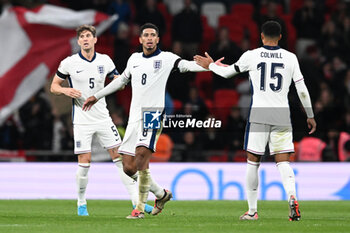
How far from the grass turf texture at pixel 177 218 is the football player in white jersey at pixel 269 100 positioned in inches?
22.6

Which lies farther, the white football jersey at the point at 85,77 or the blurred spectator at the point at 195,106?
the blurred spectator at the point at 195,106

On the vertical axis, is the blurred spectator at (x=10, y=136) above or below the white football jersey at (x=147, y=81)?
below

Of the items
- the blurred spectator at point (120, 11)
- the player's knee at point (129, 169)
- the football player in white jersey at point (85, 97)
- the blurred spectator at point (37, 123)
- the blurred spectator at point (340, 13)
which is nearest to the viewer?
the player's knee at point (129, 169)

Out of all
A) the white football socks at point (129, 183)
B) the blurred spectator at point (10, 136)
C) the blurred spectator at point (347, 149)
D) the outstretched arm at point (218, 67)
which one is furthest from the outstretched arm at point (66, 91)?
the blurred spectator at point (347, 149)

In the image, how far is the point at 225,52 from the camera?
18.9 m

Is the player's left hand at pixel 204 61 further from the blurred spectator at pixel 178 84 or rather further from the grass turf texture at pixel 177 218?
the blurred spectator at pixel 178 84

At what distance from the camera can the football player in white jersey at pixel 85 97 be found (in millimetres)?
11766

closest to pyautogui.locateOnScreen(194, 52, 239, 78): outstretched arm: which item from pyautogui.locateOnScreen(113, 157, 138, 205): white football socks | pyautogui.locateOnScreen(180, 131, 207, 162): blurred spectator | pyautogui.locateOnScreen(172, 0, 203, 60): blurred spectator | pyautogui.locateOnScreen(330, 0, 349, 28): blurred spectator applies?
pyautogui.locateOnScreen(113, 157, 138, 205): white football socks

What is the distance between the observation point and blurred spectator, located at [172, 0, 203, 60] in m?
19.8

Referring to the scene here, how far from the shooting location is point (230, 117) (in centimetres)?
1711

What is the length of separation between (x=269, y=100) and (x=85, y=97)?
2.69m

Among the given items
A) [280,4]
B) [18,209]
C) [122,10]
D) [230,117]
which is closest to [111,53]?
[122,10]

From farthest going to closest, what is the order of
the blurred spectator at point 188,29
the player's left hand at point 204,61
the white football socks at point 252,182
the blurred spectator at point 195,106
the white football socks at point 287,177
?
the blurred spectator at point 188,29 → the blurred spectator at point 195,106 → the player's left hand at point 204,61 → the white football socks at point 252,182 → the white football socks at point 287,177

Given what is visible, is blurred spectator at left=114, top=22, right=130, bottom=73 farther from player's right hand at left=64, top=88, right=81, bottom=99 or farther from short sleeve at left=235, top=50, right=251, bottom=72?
short sleeve at left=235, top=50, right=251, bottom=72
